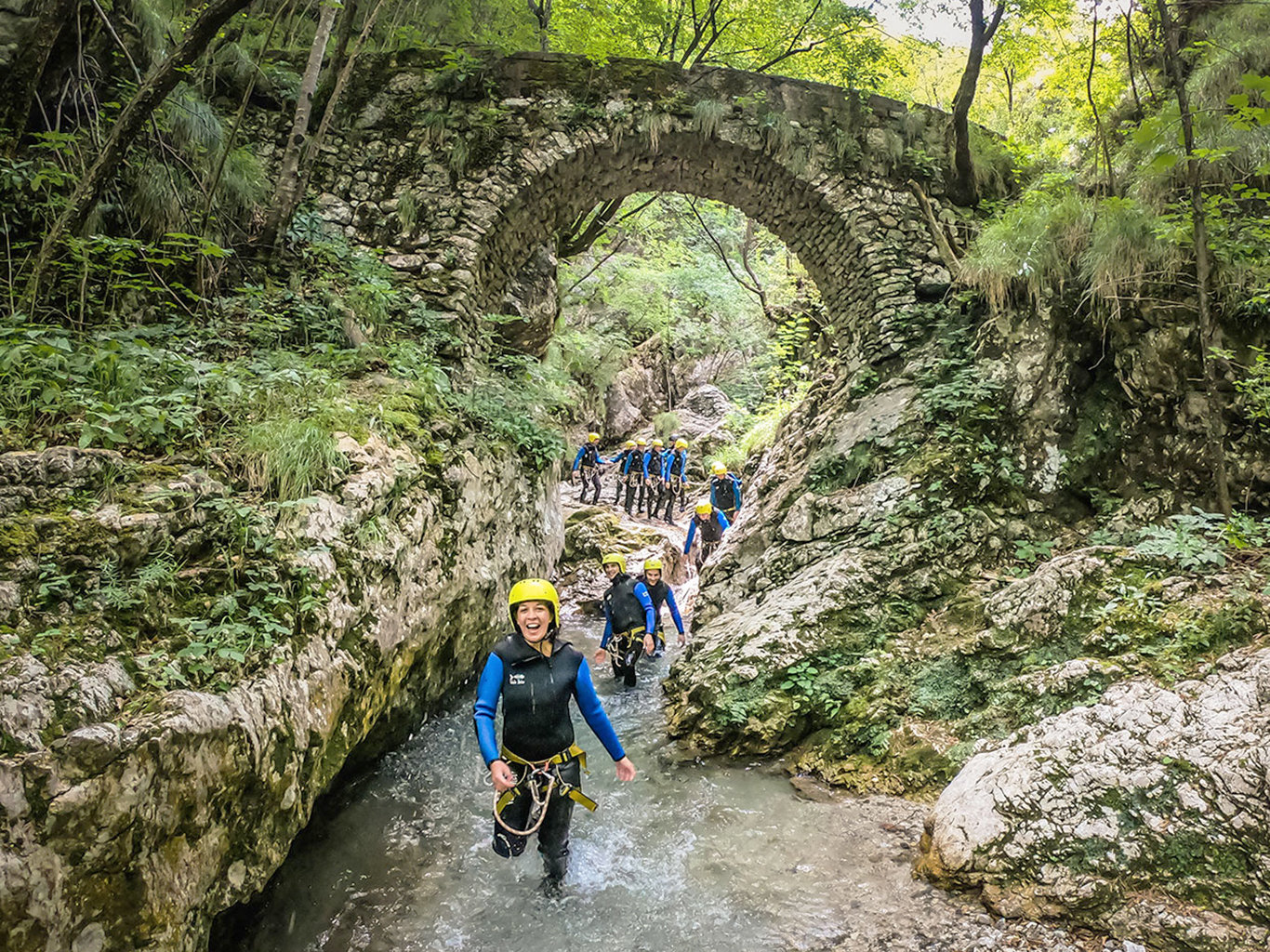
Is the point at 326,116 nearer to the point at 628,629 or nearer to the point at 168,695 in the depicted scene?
the point at 628,629

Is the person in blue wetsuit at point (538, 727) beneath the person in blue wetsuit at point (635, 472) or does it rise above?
above

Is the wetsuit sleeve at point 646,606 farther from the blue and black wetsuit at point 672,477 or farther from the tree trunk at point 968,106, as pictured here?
the blue and black wetsuit at point 672,477

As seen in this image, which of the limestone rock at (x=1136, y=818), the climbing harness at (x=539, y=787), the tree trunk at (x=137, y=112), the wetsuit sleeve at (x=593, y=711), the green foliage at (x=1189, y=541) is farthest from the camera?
the green foliage at (x=1189, y=541)

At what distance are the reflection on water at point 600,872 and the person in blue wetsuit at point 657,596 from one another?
2.01 metres

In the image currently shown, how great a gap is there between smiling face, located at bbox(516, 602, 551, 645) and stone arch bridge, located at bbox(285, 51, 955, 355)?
15.2 ft

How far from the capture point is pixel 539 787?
3.17 metres

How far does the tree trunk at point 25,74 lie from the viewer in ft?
14.6

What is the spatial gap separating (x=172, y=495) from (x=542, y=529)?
5.06 meters

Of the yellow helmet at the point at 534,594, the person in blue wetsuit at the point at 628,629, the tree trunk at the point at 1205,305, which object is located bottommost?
the person in blue wetsuit at the point at 628,629

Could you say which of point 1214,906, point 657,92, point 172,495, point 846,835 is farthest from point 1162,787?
point 657,92

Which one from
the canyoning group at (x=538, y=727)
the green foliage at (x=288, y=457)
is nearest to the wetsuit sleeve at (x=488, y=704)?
the canyoning group at (x=538, y=727)

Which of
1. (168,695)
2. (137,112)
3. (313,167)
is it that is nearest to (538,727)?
(168,695)

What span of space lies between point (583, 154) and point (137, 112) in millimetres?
4484

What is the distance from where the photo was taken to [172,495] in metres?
3.10
